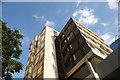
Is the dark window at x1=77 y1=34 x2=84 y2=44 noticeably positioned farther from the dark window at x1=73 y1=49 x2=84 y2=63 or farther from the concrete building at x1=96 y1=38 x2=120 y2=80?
the concrete building at x1=96 y1=38 x2=120 y2=80

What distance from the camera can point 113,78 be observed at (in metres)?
8.39

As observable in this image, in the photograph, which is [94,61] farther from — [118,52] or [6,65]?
[6,65]

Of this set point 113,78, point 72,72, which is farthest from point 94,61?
point 113,78

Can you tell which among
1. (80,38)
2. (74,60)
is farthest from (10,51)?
(80,38)

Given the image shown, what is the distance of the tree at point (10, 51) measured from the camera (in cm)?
1359

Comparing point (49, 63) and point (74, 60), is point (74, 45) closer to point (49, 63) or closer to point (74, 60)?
point (74, 60)

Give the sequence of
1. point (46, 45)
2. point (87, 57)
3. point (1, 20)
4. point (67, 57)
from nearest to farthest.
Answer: point (1, 20) → point (87, 57) → point (67, 57) → point (46, 45)

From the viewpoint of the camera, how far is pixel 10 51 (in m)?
14.7

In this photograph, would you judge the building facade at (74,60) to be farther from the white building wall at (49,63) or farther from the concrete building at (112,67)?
the concrete building at (112,67)

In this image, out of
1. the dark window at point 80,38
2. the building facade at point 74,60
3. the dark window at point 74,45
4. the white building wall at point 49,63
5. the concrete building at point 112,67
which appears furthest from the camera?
the dark window at point 74,45

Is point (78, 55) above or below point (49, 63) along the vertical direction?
above

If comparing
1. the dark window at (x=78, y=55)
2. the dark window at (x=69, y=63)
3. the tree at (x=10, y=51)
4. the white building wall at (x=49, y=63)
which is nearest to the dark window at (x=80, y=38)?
the dark window at (x=78, y=55)

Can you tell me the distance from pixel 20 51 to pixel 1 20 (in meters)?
4.79

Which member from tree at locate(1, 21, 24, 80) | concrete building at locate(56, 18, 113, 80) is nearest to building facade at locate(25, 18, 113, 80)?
concrete building at locate(56, 18, 113, 80)
